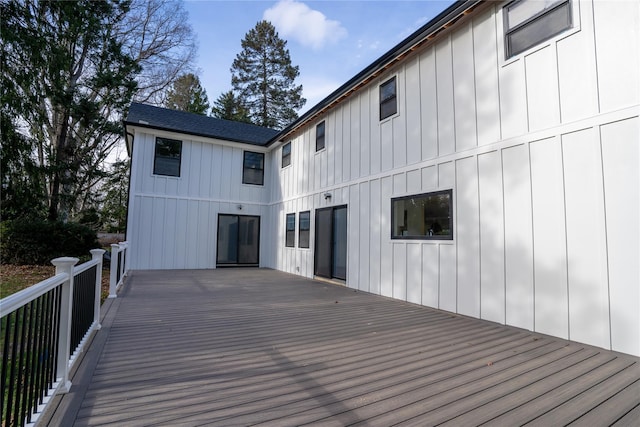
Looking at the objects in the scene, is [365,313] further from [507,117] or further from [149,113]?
[149,113]

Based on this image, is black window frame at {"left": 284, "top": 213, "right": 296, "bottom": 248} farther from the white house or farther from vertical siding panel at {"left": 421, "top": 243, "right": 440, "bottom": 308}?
vertical siding panel at {"left": 421, "top": 243, "right": 440, "bottom": 308}

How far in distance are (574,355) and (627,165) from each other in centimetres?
191

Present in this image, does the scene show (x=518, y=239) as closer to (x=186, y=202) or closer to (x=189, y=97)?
(x=186, y=202)

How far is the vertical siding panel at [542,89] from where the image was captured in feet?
12.7

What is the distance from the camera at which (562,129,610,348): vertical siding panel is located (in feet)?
10.9

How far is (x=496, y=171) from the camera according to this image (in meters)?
4.41

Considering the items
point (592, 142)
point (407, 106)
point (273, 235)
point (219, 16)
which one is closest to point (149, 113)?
point (219, 16)

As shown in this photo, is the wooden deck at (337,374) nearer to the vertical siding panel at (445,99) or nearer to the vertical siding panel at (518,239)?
the vertical siding panel at (518,239)

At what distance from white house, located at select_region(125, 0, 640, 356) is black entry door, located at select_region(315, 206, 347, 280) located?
46 mm

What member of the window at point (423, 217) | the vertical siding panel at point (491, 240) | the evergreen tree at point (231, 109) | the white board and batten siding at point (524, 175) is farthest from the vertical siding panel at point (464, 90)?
the evergreen tree at point (231, 109)

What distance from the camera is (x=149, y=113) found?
11.4m

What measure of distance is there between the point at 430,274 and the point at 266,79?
2363 centimetres

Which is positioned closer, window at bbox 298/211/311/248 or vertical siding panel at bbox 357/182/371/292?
vertical siding panel at bbox 357/182/371/292

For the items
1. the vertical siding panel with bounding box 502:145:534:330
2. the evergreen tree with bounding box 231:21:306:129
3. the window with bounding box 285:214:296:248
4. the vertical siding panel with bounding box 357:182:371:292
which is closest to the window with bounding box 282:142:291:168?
the window with bounding box 285:214:296:248
